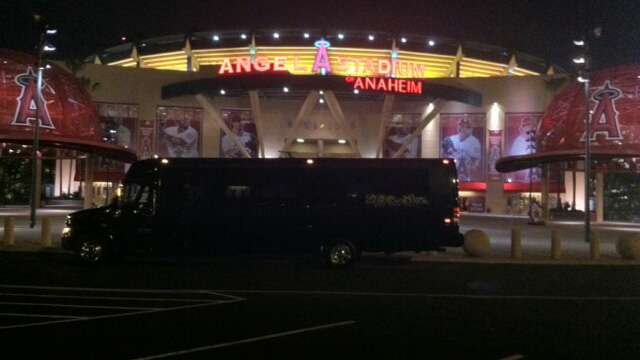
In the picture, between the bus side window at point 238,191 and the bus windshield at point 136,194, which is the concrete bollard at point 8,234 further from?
the bus side window at point 238,191

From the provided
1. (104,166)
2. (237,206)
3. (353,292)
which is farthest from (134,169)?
(104,166)

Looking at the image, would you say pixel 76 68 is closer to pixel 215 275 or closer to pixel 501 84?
pixel 501 84

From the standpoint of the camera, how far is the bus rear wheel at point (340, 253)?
715 inches

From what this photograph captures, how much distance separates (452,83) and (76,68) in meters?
34.6

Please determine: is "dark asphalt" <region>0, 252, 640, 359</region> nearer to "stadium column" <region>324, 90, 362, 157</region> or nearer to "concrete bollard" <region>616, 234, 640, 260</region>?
"concrete bollard" <region>616, 234, 640, 260</region>

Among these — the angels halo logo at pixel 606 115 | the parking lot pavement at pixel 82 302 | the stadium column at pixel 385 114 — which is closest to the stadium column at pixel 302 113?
the stadium column at pixel 385 114

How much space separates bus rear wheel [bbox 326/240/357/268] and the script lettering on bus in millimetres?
1239

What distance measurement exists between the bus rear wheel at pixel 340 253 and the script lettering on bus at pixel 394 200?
4.07ft

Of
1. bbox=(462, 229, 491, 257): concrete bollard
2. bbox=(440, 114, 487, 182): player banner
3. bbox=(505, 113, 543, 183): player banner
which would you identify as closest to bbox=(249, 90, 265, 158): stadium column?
bbox=(440, 114, 487, 182): player banner

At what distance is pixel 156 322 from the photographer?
33.8ft

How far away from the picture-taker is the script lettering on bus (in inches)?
725

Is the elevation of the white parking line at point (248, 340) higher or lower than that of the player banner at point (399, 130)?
lower

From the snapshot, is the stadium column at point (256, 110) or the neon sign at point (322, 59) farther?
the neon sign at point (322, 59)

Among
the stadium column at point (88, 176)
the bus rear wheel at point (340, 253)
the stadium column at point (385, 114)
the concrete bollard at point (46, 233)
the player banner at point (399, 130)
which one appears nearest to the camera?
the bus rear wheel at point (340, 253)
